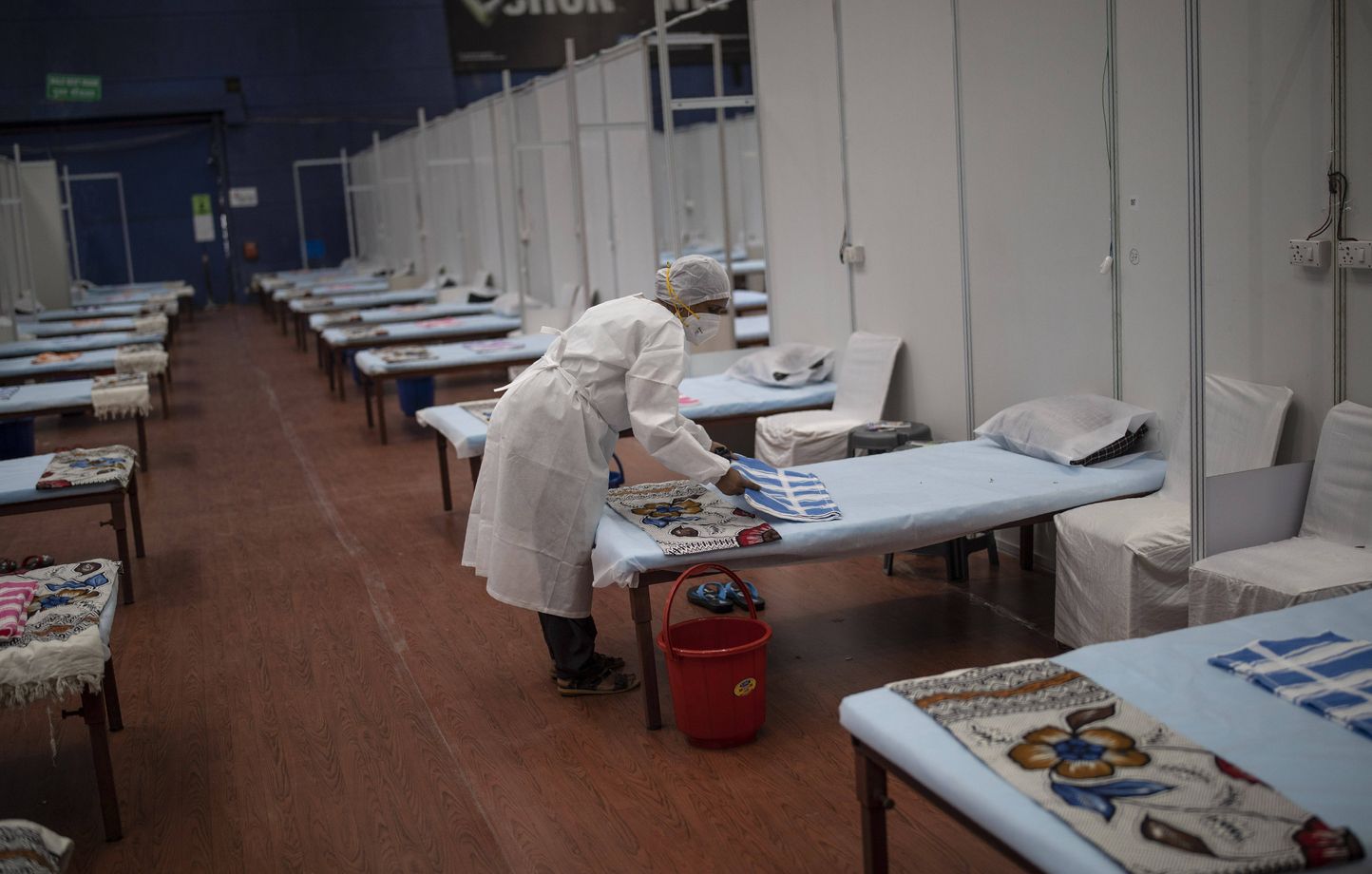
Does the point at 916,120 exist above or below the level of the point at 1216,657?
above

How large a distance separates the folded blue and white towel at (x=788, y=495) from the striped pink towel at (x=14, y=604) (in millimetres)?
1899

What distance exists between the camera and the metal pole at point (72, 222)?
17938 mm

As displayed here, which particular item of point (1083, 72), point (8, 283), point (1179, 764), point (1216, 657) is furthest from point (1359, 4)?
point (8, 283)

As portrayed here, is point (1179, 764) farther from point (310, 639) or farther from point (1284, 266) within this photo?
point (310, 639)

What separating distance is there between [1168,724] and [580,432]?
6.13 feet

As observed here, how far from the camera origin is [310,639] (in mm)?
4293

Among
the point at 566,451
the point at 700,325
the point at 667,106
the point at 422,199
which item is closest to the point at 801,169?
the point at 667,106

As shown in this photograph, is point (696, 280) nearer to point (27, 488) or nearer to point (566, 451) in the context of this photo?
point (566, 451)

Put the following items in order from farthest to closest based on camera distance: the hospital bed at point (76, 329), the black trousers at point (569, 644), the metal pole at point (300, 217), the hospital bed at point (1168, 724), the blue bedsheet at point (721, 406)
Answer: the metal pole at point (300, 217) → the hospital bed at point (76, 329) → the blue bedsheet at point (721, 406) → the black trousers at point (569, 644) → the hospital bed at point (1168, 724)

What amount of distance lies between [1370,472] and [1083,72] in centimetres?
174

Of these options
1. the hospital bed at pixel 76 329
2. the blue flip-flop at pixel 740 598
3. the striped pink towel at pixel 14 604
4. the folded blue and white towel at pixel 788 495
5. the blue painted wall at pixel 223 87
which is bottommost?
the blue flip-flop at pixel 740 598

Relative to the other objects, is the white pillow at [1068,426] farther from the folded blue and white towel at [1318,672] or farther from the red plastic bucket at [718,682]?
the folded blue and white towel at [1318,672]

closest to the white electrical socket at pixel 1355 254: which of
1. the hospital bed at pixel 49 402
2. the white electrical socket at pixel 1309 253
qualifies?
the white electrical socket at pixel 1309 253

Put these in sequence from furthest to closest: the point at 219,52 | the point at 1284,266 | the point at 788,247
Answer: the point at 219,52
the point at 788,247
the point at 1284,266
